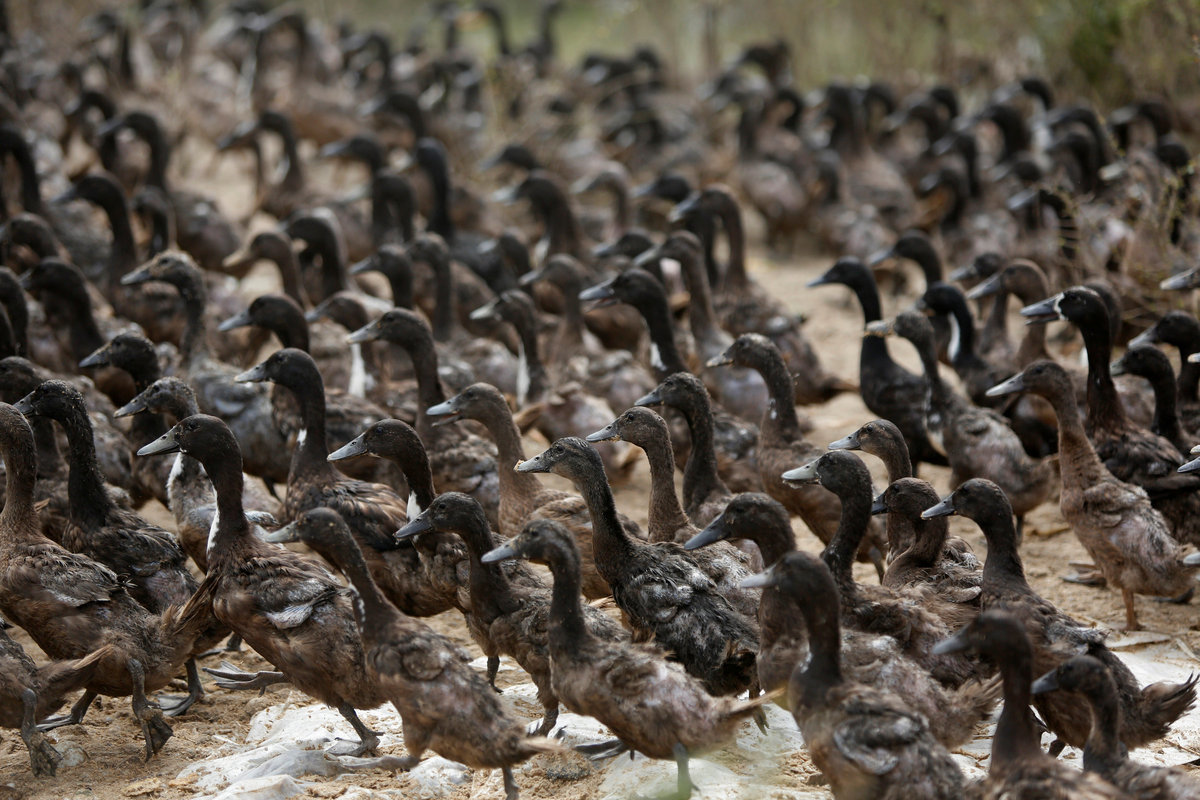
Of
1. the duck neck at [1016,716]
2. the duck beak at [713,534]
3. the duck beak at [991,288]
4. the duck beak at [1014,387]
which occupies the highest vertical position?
the duck beak at [991,288]

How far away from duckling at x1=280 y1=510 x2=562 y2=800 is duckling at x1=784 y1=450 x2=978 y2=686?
152cm

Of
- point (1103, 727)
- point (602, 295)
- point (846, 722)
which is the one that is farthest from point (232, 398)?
point (1103, 727)

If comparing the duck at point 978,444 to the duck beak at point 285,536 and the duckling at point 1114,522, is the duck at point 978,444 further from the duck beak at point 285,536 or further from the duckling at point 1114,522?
the duck beak at point 285,536

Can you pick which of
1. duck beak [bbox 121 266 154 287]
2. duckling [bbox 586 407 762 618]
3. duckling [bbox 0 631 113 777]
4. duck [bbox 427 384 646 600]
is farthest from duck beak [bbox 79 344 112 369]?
duckling [bbox 586 407 762 618]

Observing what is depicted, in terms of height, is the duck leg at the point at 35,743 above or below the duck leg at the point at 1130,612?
above

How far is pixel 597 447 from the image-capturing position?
28.1ft

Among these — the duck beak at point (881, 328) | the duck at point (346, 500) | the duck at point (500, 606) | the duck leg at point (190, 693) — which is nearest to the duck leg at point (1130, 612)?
the duck beak at point (881, 328)

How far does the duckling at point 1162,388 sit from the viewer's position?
301 inches

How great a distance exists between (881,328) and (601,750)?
4.13 metres

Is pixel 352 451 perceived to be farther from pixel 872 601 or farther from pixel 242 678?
pixel 872 601

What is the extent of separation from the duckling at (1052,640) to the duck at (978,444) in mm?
1972

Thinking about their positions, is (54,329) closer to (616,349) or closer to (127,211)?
(127,211)

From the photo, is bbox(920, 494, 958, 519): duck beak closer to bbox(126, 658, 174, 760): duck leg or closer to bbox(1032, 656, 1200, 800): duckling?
bbox(1032, 656, 1200, 800): duckling

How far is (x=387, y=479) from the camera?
25.5 feet
